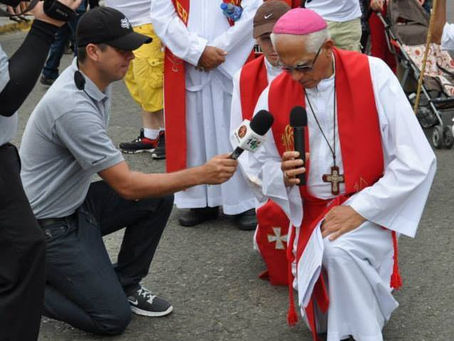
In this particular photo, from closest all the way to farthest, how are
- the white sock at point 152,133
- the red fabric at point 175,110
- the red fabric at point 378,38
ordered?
the red fabric at point 175,110 < the white sock at point 152,133 < the red fabric at point 378,38

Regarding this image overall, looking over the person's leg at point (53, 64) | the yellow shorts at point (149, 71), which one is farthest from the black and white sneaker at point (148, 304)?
the person's leg at point (53, 64)

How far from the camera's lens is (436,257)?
5.18 metres

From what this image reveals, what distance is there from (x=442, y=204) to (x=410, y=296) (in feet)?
4.93

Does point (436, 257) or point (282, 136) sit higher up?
point (282, 136)

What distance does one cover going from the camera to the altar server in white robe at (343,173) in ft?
12.9

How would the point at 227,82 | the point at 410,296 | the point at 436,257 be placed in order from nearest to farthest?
the point at 410,296, the point at 436,257, the point at 227,82

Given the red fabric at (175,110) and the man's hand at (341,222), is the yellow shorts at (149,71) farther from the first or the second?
the man's hand at (341,222)

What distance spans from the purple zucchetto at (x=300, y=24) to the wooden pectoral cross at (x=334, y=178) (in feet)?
2.03

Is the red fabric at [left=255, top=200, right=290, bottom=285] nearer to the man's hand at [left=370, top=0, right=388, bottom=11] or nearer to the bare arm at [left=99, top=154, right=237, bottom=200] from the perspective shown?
the bare arm at [left=99, top=154, right=237, bottom=200]

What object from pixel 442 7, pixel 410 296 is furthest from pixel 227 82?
pixel 410 296

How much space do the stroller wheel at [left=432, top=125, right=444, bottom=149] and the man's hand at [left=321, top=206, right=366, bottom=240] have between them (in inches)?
133

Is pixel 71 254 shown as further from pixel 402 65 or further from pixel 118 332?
pixel 402 65

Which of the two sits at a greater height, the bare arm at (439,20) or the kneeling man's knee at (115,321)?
the bare arm at (439,20)

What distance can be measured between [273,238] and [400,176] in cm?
100
